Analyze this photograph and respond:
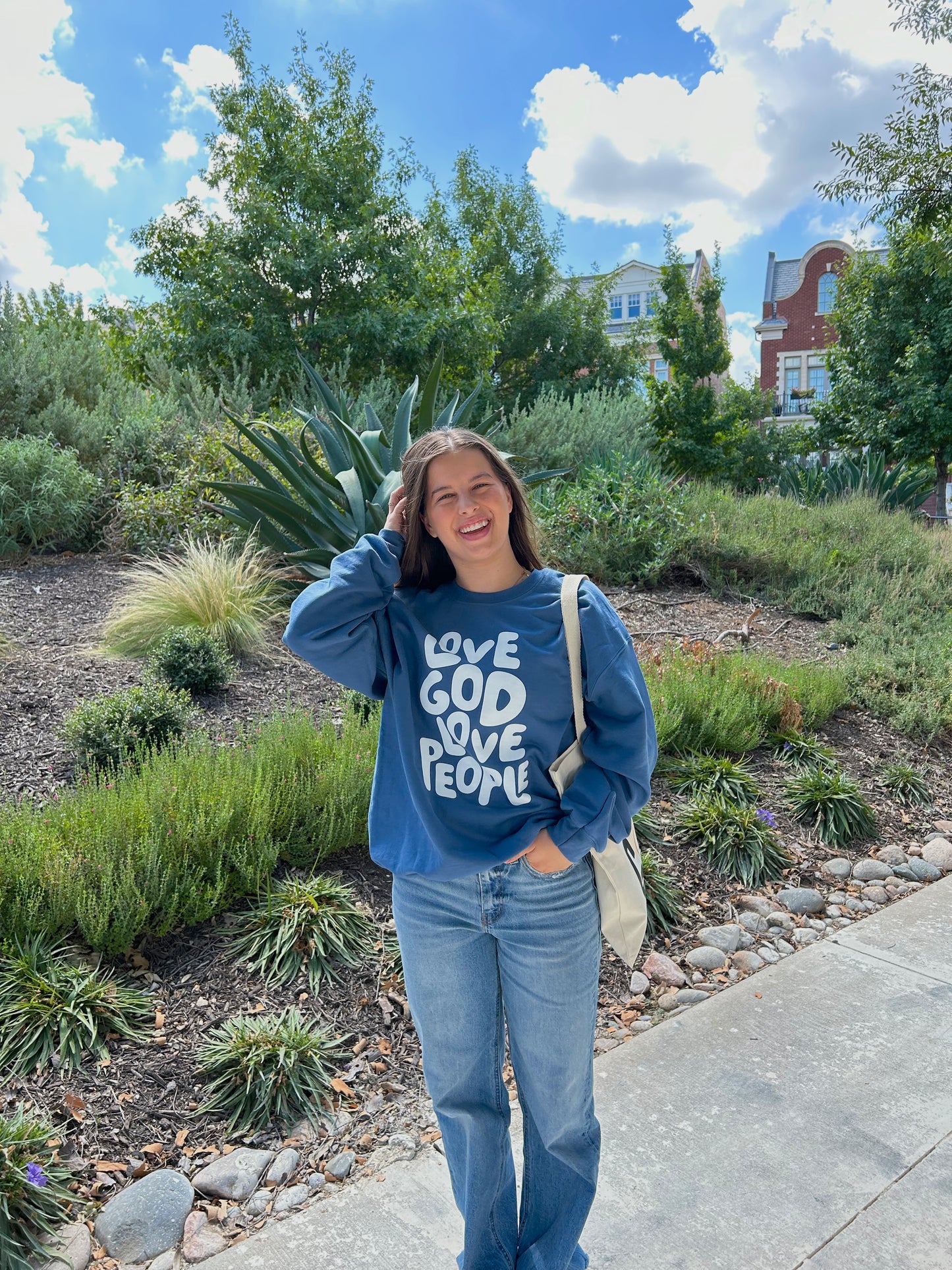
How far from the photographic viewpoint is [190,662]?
5195 mm

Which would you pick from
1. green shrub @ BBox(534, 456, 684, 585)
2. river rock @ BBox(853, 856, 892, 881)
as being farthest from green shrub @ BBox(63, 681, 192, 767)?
green shrub @ BBox(534, 456, 684, 585)

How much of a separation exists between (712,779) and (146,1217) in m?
3.44

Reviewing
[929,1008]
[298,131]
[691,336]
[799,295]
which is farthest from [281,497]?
[799,295]

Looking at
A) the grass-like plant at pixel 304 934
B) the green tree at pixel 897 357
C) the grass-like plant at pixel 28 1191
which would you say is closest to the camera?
the grass-like plant at pixel 28 1191

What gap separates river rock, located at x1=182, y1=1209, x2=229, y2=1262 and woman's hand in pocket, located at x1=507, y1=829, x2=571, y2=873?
4.58 ft

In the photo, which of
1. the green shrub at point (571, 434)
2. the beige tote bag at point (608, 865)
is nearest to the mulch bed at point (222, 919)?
the beige tote bag at point (608, 865)

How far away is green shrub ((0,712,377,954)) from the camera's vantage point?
3094 mm

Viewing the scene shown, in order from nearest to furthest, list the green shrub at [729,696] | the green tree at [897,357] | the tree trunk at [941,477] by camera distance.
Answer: the green shrub at [729,696]
the green tree at [897,357]
the tree trunk at [941,477]

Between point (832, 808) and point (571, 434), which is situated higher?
point (571, 434)

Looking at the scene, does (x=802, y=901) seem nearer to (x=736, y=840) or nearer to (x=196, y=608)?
(x=736, y=840)

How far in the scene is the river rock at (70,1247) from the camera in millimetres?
2240

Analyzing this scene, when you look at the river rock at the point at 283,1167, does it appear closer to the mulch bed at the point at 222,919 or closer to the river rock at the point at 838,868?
A: the mulch bed at the point at 222,919

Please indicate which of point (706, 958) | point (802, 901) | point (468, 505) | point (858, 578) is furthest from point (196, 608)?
point (858, 578)

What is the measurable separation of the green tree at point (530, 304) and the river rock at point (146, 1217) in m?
21.3
